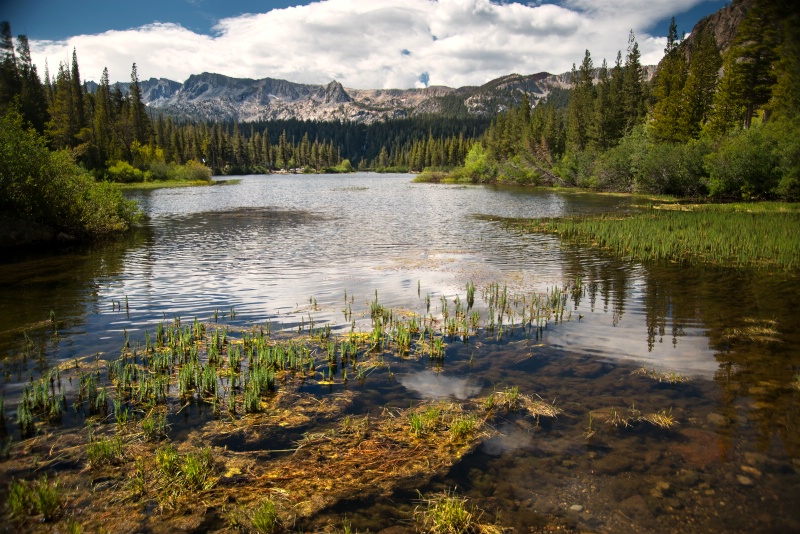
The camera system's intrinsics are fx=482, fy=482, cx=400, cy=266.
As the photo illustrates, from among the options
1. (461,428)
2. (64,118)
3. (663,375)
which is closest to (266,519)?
(461,428)

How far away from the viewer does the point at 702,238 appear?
25.8 m

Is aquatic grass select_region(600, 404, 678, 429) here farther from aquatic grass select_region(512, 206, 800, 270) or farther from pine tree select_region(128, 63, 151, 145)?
pine tree select_region(128, 63, 151, 145)

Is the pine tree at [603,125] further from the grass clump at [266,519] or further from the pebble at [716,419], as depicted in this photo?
the grass clump at [266,519]

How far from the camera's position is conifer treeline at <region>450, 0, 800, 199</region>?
144ft

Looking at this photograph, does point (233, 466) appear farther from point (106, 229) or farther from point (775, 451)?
point (106, 229)

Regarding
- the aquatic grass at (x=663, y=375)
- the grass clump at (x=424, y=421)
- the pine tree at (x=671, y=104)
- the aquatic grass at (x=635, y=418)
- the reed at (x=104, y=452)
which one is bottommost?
the aquatic grass at (x=635, y=418)

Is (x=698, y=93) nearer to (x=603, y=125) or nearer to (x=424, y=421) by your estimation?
(x=603, y=125)

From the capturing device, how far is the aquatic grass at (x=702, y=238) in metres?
21.9

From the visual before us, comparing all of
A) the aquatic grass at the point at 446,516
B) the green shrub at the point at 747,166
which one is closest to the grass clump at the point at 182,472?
the aquatic grass at the point at 446,516

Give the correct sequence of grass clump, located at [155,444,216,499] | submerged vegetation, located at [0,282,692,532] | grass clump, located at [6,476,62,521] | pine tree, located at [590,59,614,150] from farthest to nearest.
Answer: pine tree, located at [590,59,614,150] < grass clump, located at [155,444,216,499] < submerged vegetation, located at [0,282,692,532] < grass clump, located at [6,476,62,521]

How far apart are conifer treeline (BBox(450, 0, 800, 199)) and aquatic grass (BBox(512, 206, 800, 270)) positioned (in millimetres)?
7738

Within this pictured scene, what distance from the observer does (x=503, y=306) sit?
49.1 feet

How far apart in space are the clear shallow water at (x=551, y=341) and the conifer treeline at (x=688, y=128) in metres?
5.55

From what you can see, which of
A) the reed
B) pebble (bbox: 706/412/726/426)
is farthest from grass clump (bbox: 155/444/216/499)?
pebble (bbox: 706/412/726/426)
